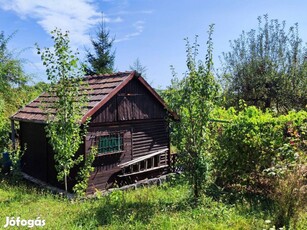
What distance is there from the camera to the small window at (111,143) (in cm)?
1054

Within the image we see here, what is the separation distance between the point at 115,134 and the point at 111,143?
39 cm

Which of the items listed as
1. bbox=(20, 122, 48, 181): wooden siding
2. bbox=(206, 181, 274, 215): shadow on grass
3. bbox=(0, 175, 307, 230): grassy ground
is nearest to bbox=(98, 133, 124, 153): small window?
bbox=(0, 175, 307, 230): grassy ground

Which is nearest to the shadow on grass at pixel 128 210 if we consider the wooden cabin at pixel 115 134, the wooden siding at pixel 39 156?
the wooden cabin at pixel 115 134

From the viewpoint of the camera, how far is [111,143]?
10.9 meters

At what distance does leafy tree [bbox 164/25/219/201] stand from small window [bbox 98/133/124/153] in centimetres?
327

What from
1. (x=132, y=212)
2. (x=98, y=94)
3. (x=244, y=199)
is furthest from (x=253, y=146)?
(x=98, y=94)

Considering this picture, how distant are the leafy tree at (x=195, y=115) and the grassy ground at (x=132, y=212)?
85cm

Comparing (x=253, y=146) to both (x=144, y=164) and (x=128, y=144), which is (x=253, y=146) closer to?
(x=128, y=144)

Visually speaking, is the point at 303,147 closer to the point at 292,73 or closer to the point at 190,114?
the point at 190,114

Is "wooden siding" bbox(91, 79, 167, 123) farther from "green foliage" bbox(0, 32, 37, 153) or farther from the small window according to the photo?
"green foliage" bbox(0, 32, 37, 153)

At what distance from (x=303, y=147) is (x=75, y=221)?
716 cm

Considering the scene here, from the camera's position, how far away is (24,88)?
2059 centimetres

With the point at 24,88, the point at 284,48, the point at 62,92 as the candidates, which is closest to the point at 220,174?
the point at 62,92

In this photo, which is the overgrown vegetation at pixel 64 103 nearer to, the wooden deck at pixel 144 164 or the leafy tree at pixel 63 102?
the leafy tree at pixel 63 102
